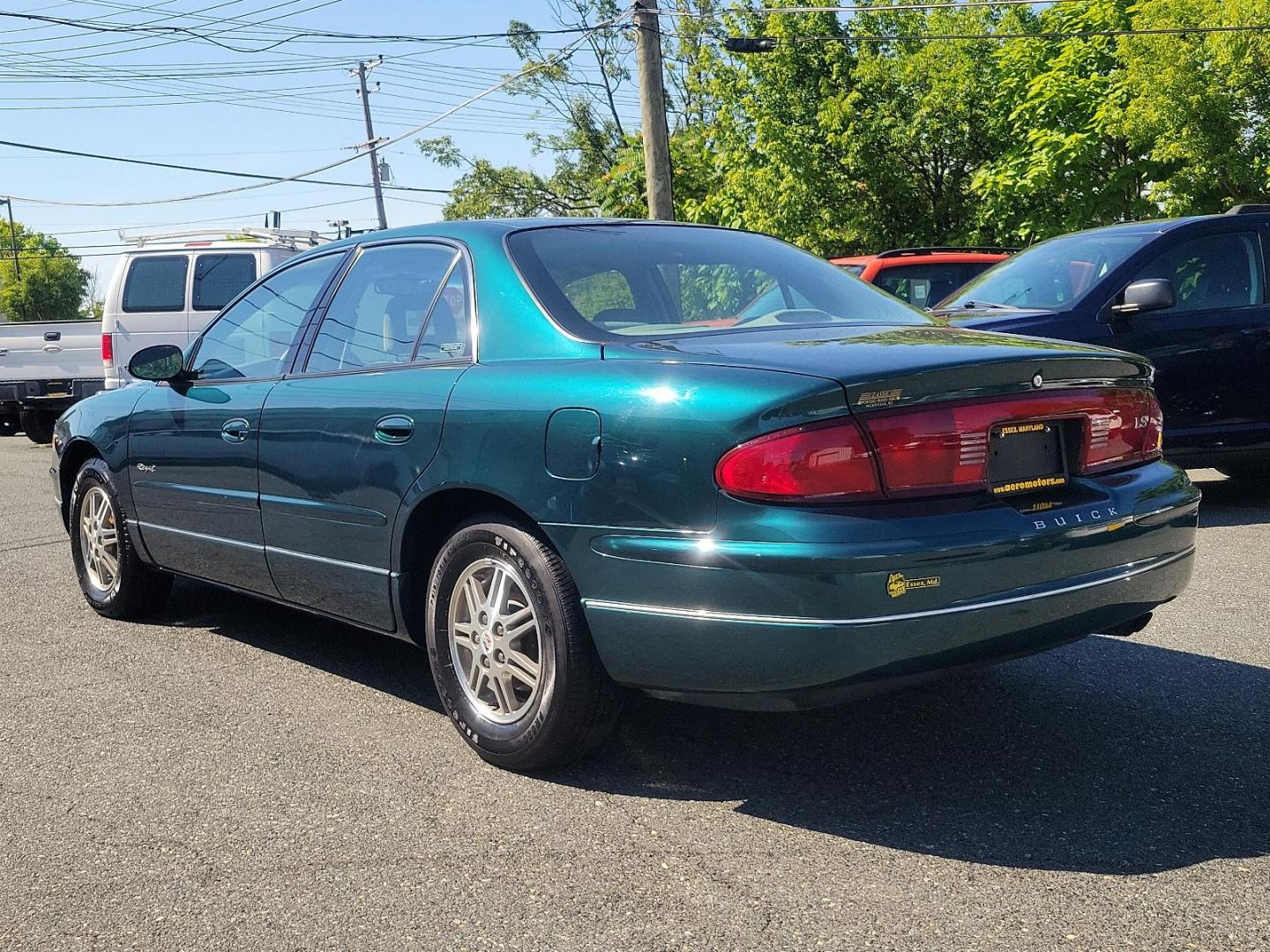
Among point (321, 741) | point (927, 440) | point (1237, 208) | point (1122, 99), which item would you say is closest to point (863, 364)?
point (927, 440)

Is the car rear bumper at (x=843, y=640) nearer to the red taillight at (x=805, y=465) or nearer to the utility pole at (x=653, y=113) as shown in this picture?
the red taillight at (x=805, y=465)

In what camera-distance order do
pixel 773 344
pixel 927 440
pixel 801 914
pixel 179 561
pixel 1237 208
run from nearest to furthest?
pixel 801 914
pixel 927 440
pixel 773 344
pixel 179 561
pixel 1237 208

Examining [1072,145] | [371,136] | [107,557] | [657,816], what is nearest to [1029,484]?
[657,816]

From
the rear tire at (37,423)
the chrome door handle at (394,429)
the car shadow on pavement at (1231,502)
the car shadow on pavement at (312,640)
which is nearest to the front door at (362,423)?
the chrome door handle at (394,429)

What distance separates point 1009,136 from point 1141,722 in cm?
1754

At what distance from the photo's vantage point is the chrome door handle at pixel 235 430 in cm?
469

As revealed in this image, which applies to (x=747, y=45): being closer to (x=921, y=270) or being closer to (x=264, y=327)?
(x=921, y=270)

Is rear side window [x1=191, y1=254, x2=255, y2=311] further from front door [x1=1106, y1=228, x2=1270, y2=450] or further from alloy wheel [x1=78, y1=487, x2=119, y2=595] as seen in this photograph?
front door [x1=1106, y1=228, x2=1270, y2=450]

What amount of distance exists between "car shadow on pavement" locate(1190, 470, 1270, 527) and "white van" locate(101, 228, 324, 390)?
950 cm

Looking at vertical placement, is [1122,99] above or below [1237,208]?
above

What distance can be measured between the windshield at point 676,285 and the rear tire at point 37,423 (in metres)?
14.8

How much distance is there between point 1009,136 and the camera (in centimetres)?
1997

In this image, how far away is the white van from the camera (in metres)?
14.2

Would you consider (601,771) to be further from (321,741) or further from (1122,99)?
(1122,99)
